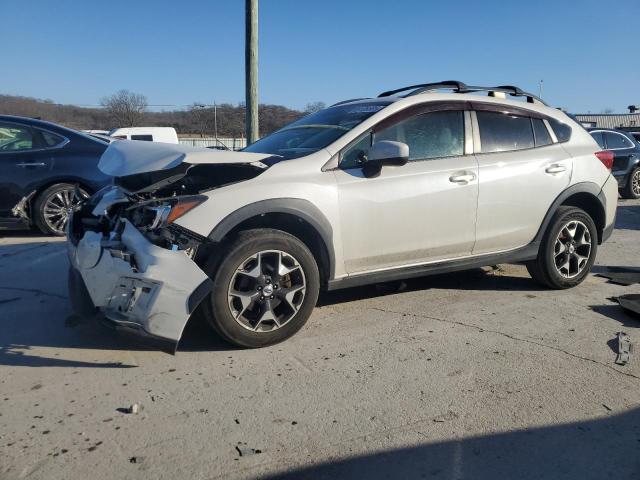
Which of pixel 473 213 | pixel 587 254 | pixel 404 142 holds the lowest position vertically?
pixel 587 254

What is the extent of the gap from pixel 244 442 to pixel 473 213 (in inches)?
107

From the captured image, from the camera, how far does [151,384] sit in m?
3.17

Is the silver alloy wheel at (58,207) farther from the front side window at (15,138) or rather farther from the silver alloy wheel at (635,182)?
the silver alloy wheel at (635,182)

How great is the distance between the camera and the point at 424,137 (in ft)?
14.3

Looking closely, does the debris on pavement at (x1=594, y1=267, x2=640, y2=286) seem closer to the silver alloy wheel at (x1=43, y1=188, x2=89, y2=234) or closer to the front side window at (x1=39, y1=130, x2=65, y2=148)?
the silver alloy wheel at (x1=43, y1=188, x2=89, y2=234)

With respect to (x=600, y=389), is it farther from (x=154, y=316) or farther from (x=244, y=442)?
(x=154, y=316)

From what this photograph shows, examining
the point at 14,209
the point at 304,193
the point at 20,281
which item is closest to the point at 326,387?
the point at 304,193

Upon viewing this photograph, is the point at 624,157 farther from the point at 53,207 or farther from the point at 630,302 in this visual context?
the point at 53,207

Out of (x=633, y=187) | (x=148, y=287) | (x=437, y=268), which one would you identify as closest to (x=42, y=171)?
(x=148, y=287)

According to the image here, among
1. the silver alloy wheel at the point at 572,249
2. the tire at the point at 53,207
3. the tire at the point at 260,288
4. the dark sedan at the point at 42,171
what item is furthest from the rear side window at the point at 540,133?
the tire at the point at 53,207

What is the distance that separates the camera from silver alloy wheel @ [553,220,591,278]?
197 inches

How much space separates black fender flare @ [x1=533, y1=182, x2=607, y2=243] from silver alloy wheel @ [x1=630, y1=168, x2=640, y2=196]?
889 centimetres

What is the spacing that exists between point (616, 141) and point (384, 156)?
36.6 ft

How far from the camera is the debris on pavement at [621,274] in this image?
5.47 meters
